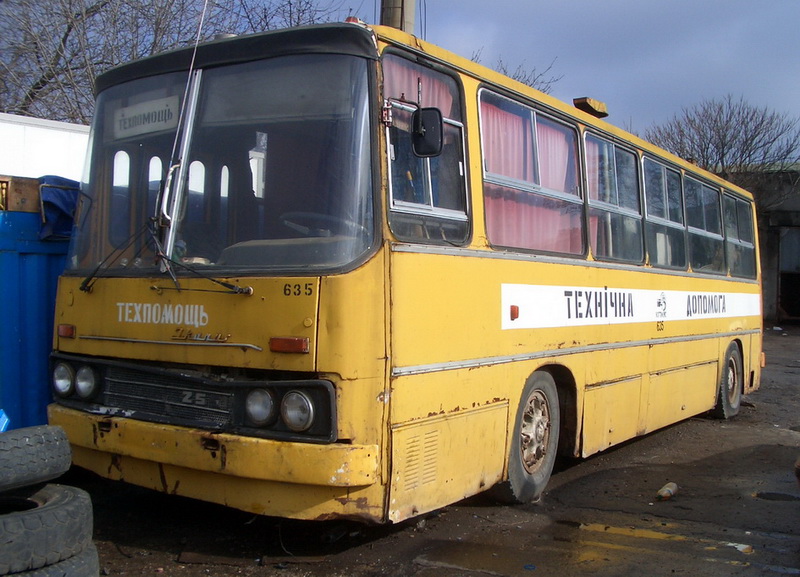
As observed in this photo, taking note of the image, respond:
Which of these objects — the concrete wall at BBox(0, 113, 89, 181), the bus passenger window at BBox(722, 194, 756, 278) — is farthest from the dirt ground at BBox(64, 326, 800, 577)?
the bus passenger window at BBox(722, 194, 756, 278)

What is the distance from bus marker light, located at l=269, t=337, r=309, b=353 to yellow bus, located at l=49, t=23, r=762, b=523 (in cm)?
2

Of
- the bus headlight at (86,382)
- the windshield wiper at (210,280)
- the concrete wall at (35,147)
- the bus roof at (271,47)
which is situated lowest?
the bus headlight at (86,382)

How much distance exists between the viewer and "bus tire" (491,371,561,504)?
5.75 meters

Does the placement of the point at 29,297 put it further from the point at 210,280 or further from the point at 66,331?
the point at 210,280

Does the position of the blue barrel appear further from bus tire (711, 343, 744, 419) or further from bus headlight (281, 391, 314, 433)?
bus tire (711, 343, 744, 419)

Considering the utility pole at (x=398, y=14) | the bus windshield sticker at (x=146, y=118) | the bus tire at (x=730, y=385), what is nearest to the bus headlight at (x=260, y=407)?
the bus windshield sticker at (x=146, y=118)

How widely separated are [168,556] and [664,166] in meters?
6.60

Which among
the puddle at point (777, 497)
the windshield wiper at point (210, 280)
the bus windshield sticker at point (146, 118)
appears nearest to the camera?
the windshield wiper at point (210, 280)

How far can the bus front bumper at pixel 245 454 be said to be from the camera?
4105 mm

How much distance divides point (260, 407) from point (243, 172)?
4.59 ft

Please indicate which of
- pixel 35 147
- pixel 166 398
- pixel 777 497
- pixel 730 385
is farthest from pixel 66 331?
pixel 730 385

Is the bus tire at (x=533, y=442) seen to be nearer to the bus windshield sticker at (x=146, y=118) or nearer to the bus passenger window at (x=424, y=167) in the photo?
the bus passenger window at (x=424, y=167)

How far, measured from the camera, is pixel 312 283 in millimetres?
4191

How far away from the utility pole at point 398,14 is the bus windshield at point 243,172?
5026 mm
